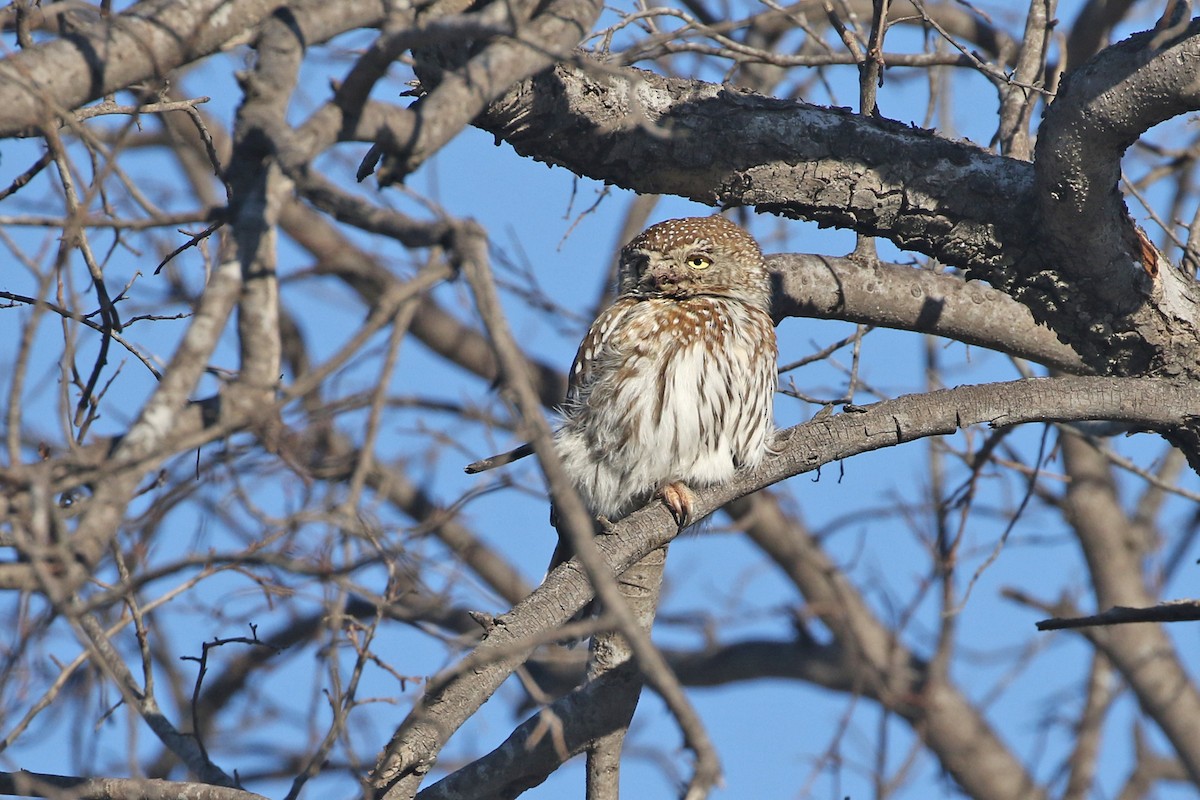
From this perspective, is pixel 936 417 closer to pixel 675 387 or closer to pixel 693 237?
pixel 675 387

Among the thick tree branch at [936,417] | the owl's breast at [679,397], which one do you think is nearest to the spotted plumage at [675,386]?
the owl's breast at [679,397]

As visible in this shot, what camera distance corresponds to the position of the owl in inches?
181

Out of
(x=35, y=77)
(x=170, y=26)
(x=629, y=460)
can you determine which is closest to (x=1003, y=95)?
(x=629, y=460)

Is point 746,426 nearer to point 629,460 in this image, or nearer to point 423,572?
point 629,460

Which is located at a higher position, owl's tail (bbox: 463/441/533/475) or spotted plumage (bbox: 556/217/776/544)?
spotted plumage (bbox: 556/217/776/544)

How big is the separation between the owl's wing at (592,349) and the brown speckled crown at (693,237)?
33cm

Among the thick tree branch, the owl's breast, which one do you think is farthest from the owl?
the thick tree branch

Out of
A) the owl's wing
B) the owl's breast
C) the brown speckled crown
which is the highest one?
the brown speckled crown

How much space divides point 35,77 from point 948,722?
895 cm

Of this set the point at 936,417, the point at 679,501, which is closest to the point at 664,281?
the point at 679,501

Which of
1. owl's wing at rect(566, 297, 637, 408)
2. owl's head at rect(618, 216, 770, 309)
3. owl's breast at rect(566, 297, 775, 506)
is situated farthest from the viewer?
owl's head at rect(618, 216, 770, 309)

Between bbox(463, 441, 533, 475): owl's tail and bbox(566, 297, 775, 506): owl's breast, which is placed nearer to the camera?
bbox(463, 441, 533, 475): owl's tail

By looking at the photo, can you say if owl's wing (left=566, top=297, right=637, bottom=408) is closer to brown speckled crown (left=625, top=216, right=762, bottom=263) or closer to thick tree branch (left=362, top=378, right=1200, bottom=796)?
brown speckled crown (left=625, top=216, right=762, bottom=263)

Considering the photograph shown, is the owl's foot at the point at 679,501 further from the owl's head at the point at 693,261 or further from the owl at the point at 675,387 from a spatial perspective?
the owl's head at the point at 693,261
